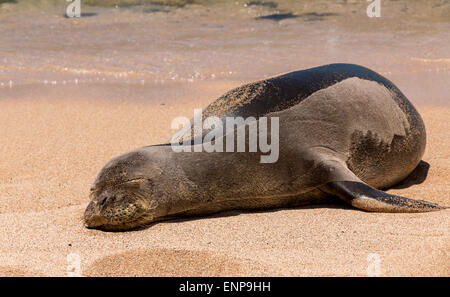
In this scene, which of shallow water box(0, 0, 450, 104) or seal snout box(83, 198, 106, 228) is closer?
seal snout box(83, 198, 106, 228)

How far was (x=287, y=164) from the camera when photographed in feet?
13.6

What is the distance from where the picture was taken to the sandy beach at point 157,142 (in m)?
3.16

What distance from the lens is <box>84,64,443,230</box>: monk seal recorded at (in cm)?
383

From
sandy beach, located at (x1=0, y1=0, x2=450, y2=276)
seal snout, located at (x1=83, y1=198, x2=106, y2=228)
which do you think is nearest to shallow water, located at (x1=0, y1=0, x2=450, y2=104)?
sandy beach, located at (x1=0, y1=0, x2=450, y2=276)

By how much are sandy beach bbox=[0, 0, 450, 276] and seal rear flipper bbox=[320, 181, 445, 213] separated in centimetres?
7

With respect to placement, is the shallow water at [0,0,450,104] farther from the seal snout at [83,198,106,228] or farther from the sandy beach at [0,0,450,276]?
the seal snout at [83,198,106,228]

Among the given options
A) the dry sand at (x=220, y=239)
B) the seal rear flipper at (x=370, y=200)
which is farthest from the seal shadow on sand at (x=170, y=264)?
the seal rear flipper at (x=370, y=200)

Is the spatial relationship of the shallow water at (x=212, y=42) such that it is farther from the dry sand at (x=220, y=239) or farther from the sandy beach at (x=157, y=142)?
the dry sand at (x=220, y=239)

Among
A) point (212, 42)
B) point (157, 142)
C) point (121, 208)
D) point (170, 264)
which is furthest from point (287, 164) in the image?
point (212, 42)

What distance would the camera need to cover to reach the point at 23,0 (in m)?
28.0

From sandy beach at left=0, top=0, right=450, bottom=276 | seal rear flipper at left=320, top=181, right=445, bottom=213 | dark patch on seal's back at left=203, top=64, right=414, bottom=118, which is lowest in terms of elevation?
sandy beach at left=0, top=0, right=450, bottom=276

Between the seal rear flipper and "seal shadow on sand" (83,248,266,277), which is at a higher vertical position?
the seal rear flipper
